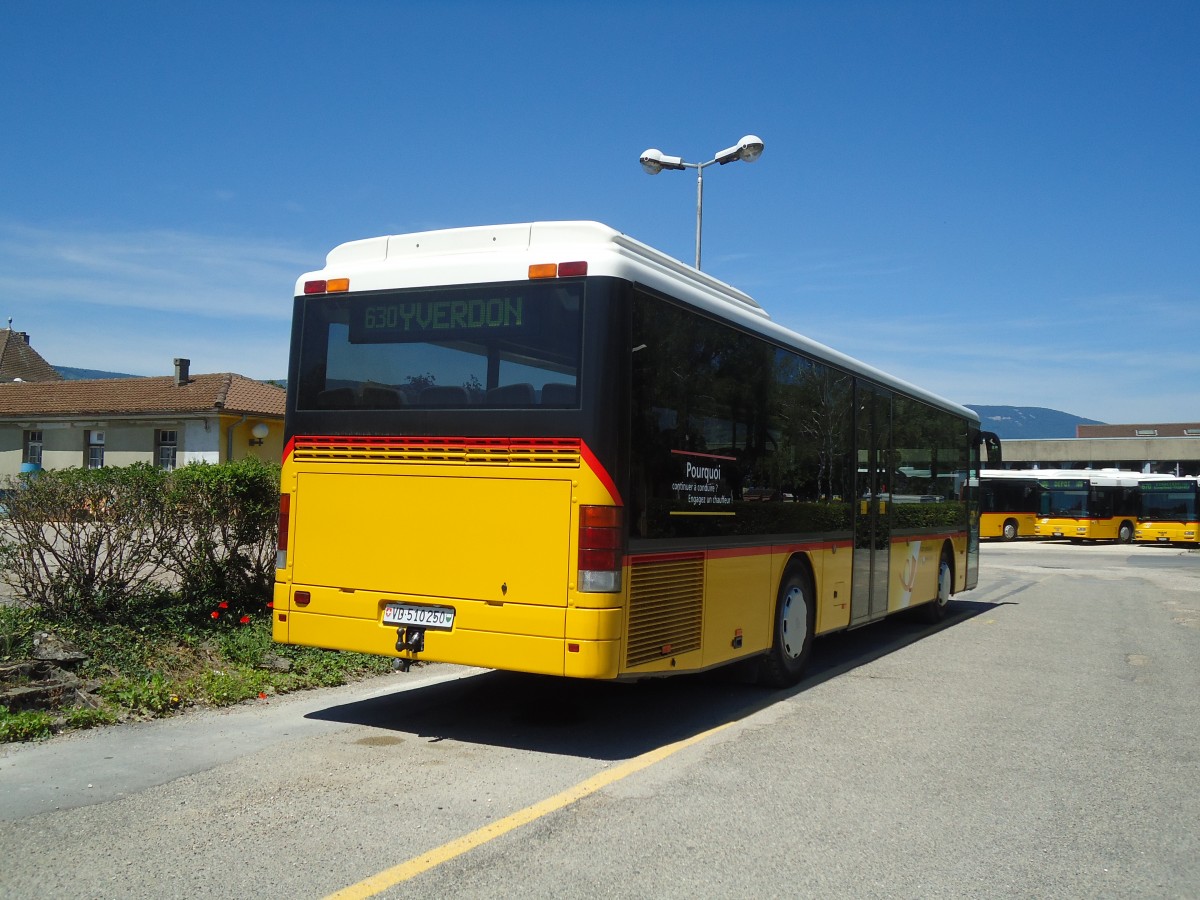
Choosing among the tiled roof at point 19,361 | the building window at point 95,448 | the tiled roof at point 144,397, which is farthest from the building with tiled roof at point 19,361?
the building window at point 95,448

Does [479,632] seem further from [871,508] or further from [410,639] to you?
[871,508]

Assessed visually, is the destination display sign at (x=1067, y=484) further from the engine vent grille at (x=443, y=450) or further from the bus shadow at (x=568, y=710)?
the engine vent grille at (x=443, y=450)

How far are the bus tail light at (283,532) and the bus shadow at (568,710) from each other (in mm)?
1127

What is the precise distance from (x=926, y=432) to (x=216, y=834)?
1070 centimetres

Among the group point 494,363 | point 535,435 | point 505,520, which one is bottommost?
point 505,520

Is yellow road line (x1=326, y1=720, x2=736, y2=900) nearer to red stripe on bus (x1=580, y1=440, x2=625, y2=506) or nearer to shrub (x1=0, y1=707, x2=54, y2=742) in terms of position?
red stripe on bus (x1=580, y1=440, x2=625, y2=506)

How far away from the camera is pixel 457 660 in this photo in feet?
21.7

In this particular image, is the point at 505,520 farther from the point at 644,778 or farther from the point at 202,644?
the point at 202,644

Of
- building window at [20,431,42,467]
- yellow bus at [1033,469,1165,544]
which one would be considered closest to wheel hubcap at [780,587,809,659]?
yellow bus at [1033,469,1165,544]

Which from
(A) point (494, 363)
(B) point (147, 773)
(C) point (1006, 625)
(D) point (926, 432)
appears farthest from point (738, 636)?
(C) point (1006, 625)

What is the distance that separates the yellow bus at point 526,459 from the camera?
6.39m

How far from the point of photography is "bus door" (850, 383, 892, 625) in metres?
10.7

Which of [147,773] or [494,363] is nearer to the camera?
[147,773]

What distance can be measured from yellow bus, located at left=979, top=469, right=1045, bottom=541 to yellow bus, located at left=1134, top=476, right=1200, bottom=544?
13.3 feet
